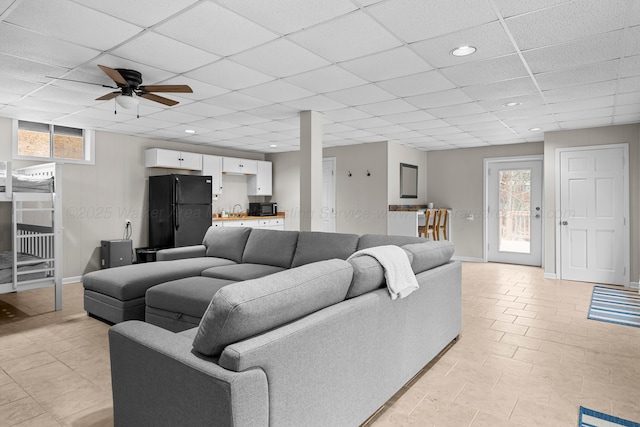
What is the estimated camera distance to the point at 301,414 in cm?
151

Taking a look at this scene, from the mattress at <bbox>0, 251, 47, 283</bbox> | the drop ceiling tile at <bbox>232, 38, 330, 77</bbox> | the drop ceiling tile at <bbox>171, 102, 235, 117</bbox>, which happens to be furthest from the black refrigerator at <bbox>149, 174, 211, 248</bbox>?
the drop ceiling tile at <bbox>232, 38, 330, 77</bbox>

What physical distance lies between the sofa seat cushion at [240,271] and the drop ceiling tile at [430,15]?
2420mm

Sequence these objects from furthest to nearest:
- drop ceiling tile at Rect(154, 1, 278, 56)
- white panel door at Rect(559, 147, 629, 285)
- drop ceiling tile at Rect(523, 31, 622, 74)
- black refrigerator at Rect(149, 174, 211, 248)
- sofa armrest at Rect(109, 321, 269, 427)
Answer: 1. black refrigerator at Rect(149, 174, 211, 248)
2. white panel door at Rect(559, 147, 629, 285)
3. drop ceiling tile at Rect(523, 31, 622, 74)
4. drop ceiling tile at Rect(154, 1, 278, 56)
5. sofa armrest at Rect(109, 321, 269, 427)

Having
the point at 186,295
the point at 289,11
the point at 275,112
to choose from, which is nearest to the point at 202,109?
the point at 275,112

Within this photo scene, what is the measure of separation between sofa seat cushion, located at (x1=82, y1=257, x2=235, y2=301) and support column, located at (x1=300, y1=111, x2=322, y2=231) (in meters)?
1.35

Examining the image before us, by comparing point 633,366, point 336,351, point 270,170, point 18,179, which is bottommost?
point 633,366

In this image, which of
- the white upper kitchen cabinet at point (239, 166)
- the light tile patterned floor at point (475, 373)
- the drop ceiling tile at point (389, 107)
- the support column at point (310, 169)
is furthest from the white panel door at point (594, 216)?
the white upper kitchen cabinet at point (239, 166)

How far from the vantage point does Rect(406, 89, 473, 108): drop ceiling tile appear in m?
4.09

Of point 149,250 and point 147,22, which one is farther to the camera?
point 149,250

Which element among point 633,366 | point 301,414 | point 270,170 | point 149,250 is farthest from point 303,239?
point 270,170

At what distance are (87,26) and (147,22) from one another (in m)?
0.42

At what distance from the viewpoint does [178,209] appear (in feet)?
20.8

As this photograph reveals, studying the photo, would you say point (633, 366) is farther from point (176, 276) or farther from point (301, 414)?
point (176, 276)

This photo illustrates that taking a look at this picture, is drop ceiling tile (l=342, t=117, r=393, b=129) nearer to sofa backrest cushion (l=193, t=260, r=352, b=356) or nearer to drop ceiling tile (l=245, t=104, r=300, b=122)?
drop ceiling tile (l=245, t=104, r=300, b=122)
